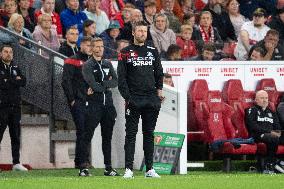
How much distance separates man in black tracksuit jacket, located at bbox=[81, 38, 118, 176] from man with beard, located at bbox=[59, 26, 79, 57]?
88.5 inches

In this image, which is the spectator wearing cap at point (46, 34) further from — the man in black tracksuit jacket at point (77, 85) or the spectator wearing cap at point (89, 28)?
the man in black tracksuit jacket at point (77, 85)

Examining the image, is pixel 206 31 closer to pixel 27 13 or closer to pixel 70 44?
pixel 27 13

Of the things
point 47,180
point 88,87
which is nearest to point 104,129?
point 88,87

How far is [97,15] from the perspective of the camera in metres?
26.4

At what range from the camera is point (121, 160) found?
75.2 feet

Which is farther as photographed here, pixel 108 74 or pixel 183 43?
pixel 183 43

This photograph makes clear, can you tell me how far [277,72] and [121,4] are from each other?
4.77 m

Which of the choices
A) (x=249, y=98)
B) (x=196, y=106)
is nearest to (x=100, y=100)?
(x=196, y=106)

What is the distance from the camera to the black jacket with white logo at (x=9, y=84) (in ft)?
72.0

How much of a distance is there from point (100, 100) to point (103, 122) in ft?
1.27

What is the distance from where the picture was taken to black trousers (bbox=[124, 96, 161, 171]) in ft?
62.6

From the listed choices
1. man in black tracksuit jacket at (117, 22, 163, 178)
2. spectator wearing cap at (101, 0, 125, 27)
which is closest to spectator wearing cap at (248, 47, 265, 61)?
spectator wearing cap at (101, 0, 125, 27)

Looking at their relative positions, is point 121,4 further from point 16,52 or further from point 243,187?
point 243,187

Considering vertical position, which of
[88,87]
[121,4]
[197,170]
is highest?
[121,4]
